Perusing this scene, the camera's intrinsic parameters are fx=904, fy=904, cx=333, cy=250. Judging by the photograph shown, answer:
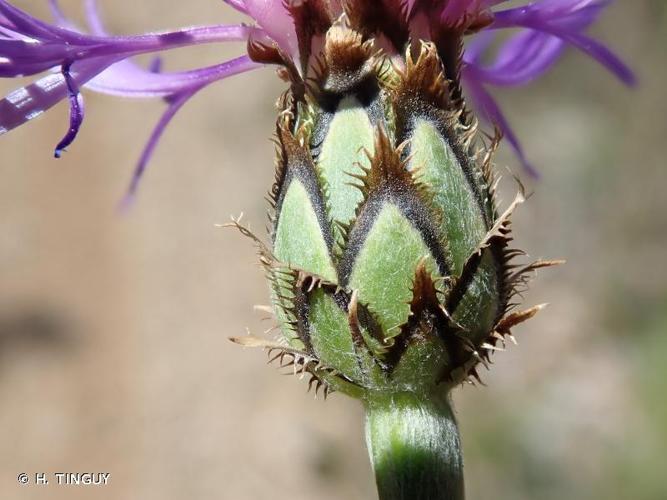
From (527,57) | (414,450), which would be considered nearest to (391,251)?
(414,450)

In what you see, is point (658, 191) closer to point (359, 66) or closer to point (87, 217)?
point (87, 217)

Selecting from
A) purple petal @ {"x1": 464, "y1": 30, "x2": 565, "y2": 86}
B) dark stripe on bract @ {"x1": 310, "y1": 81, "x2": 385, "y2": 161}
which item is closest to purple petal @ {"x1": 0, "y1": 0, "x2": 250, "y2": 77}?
dark stripe on bract @ {"x1": 310, "y1": 81, "x2": 385, "y2": 161}

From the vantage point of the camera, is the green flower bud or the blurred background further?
the blurred background

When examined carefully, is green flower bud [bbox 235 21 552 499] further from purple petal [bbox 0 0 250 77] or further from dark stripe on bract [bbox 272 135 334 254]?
purple petal [bbox 0 0 250 77]

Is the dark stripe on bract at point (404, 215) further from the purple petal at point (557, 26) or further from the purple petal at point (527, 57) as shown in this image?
the purple petal at point (527, 57)

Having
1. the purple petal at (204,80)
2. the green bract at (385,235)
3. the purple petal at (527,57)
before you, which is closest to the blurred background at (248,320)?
the purple petal at (527,57)

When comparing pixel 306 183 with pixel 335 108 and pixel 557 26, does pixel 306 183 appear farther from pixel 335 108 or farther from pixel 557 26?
pixel 557 26

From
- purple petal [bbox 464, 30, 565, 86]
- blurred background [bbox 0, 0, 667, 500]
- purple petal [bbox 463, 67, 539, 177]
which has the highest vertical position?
purple petal [bbox 464, 30, 565, 86]
